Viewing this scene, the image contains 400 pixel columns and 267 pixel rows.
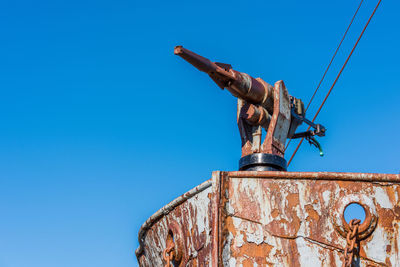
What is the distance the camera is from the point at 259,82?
5.73 metres

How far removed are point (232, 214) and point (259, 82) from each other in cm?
163

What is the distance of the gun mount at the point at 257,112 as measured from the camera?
5367 millimetres

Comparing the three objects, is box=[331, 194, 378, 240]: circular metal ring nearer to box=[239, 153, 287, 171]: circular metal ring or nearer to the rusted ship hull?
the rusted ship hull

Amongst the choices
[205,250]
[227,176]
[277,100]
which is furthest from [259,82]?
[205,250]

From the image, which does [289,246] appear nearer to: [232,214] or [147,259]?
[232,214]

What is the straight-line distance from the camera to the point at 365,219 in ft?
14.4

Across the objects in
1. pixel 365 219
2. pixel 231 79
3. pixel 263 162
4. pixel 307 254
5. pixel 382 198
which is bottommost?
pixel 307 254

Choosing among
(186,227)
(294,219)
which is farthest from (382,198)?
(186,227)

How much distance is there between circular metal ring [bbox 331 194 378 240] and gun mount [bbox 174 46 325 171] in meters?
1.06

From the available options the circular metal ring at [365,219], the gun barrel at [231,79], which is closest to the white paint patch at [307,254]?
the circular metal ring at [365,219]

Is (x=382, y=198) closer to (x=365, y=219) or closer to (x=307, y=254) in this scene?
(x=365, y=219)

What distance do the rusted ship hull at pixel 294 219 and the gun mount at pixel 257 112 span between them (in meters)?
0.82

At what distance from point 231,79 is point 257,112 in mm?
461

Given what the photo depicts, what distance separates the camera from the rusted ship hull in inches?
171
